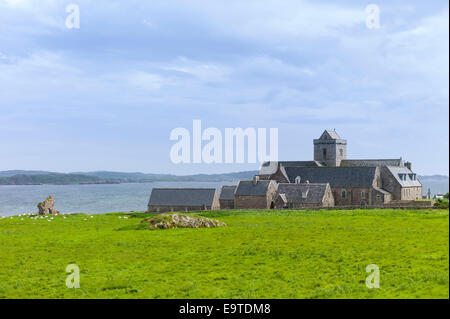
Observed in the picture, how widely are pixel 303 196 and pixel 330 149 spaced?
1420 inches

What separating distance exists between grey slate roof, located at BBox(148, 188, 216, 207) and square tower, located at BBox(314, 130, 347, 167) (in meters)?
42.6

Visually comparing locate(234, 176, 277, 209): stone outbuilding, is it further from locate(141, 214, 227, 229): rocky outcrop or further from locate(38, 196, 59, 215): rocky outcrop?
locate(141, 214, 227, 229): rocky outcrop

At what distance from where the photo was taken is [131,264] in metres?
26.4

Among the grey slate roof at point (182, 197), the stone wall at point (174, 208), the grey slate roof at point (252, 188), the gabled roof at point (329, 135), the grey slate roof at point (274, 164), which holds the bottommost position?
the stone wall at point (174, 208)

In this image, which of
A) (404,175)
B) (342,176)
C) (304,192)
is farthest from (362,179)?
(304,192)

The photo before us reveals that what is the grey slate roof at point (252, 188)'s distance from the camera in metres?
85.1

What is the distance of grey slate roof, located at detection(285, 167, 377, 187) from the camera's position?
9488 cm

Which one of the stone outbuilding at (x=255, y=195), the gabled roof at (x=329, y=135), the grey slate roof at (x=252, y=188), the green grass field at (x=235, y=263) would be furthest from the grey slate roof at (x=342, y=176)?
the green grass field at (x=235, y=263)

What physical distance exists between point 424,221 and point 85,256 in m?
30.2

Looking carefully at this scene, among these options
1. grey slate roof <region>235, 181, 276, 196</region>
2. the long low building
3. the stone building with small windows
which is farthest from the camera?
the stone building with small windows

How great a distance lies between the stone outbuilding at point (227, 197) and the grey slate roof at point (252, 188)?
5.42 metres

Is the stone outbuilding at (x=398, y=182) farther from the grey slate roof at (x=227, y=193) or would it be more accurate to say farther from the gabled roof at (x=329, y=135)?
the grey slate roof at (x=227, y=193)

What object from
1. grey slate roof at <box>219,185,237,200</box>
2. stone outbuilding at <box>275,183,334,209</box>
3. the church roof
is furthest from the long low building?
the church roof
